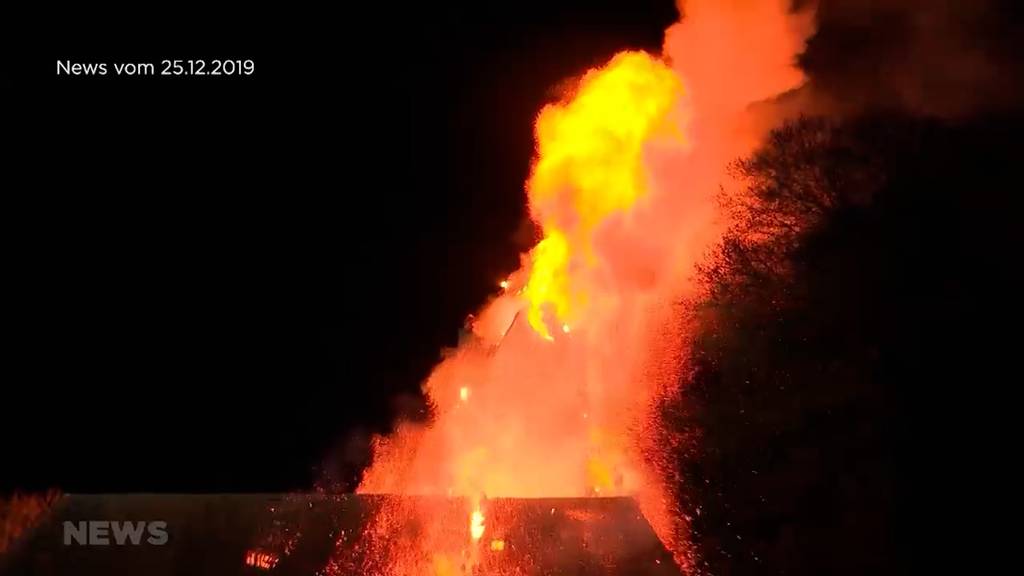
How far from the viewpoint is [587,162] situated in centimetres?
1260

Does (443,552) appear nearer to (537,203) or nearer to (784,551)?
(784,551)

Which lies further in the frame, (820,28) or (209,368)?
(209,368)

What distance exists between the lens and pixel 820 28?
10398 millimetres

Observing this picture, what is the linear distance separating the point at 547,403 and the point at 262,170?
51.7 feet

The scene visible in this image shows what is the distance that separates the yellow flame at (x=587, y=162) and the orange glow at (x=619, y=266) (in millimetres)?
23

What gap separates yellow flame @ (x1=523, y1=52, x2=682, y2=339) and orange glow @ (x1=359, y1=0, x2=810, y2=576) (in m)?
0.02

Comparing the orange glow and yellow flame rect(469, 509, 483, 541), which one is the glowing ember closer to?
yellow flame rect(469, 509, 483, 541)

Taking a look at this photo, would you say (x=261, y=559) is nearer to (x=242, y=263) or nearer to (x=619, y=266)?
(x=619, y=266)

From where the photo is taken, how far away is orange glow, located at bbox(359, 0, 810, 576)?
1119 centimetres

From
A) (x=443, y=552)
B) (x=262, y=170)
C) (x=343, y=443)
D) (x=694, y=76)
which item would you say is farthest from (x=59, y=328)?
(x=443, y=552)

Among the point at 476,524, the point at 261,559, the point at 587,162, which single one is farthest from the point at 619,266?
the point at 261,559

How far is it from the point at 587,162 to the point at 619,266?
1521 mm

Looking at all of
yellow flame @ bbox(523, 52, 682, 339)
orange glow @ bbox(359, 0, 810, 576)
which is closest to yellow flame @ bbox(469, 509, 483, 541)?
orange glow @ bbox(359, 0, 810, 576)

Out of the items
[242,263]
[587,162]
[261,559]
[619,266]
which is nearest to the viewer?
[261,559]
